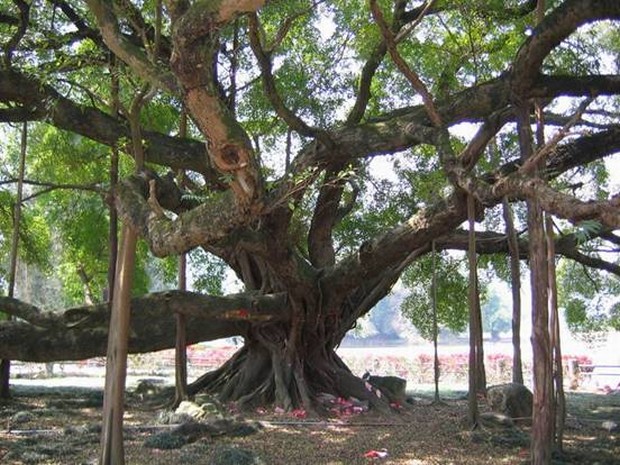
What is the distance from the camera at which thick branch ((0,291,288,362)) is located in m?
9.45

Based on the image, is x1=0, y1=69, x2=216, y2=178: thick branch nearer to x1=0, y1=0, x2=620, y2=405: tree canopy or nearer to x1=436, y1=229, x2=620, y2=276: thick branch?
x1=0, y1=0, x2=620, y2=405: tree canopy

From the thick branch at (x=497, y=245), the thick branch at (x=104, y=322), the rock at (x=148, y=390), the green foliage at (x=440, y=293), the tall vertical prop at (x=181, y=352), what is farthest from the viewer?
the green foliage at (x=440, y=293)

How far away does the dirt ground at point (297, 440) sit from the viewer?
6.23 m

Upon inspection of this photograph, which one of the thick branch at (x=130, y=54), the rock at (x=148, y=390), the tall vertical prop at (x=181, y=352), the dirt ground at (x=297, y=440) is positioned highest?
the thick branch at (x=130, y=54)

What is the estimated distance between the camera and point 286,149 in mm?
11336

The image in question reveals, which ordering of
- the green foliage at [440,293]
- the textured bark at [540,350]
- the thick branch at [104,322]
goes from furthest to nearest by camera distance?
the green foliage at [440,293] < the thick branch at [104,322] < the textured bark at [540,350]

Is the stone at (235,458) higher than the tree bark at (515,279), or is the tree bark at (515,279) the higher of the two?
the tree bark at (515,279)

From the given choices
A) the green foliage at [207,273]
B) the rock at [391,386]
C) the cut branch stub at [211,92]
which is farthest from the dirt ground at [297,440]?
the green foliage at [207,273]

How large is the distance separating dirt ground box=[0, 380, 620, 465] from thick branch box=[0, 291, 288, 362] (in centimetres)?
84

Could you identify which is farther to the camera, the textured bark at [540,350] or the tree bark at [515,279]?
the tree bark at [515,279]

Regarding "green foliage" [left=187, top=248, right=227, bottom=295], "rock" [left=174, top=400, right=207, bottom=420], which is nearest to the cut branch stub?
"rock" [left=174, top=400, right=207, bottom=420]

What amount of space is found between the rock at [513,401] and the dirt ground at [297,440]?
55 centimetres

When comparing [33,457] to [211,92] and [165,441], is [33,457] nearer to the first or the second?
[165,441]

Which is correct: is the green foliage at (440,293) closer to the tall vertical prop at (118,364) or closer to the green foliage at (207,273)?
the green foliage at (207,273)
